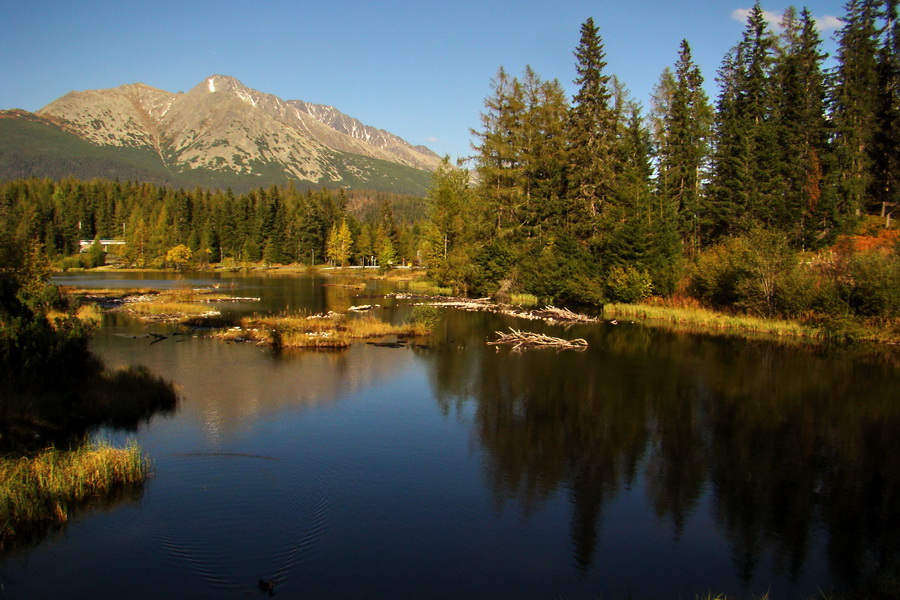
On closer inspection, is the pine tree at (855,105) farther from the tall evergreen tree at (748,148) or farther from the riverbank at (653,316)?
the riverbank at (653,316)

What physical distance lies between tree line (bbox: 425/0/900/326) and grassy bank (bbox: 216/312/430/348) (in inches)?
705

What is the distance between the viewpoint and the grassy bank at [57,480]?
1141cm

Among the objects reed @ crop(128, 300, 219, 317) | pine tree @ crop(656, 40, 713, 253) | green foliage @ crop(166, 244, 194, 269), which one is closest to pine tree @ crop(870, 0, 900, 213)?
pine tree @ crop(656, 40, 713, 253)

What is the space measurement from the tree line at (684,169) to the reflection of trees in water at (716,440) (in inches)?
745

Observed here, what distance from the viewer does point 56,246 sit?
124 m

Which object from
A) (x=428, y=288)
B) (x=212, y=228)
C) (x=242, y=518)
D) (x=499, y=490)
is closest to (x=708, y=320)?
(x=499, y=490)

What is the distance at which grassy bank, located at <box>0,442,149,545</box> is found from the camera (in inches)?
449

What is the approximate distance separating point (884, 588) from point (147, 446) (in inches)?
639

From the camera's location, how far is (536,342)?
32875 millimetres

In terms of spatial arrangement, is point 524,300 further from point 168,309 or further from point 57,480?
point 57,480

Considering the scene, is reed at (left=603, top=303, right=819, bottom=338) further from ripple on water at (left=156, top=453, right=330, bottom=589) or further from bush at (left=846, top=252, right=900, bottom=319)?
ripple on water at (left=156, top=453, right=330, bottom=589)

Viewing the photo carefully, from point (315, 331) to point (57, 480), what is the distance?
2236cm

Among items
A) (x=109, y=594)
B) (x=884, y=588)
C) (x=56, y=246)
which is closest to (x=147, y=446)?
(x=109, y=594)

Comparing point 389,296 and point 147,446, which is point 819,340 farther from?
point 389,296
